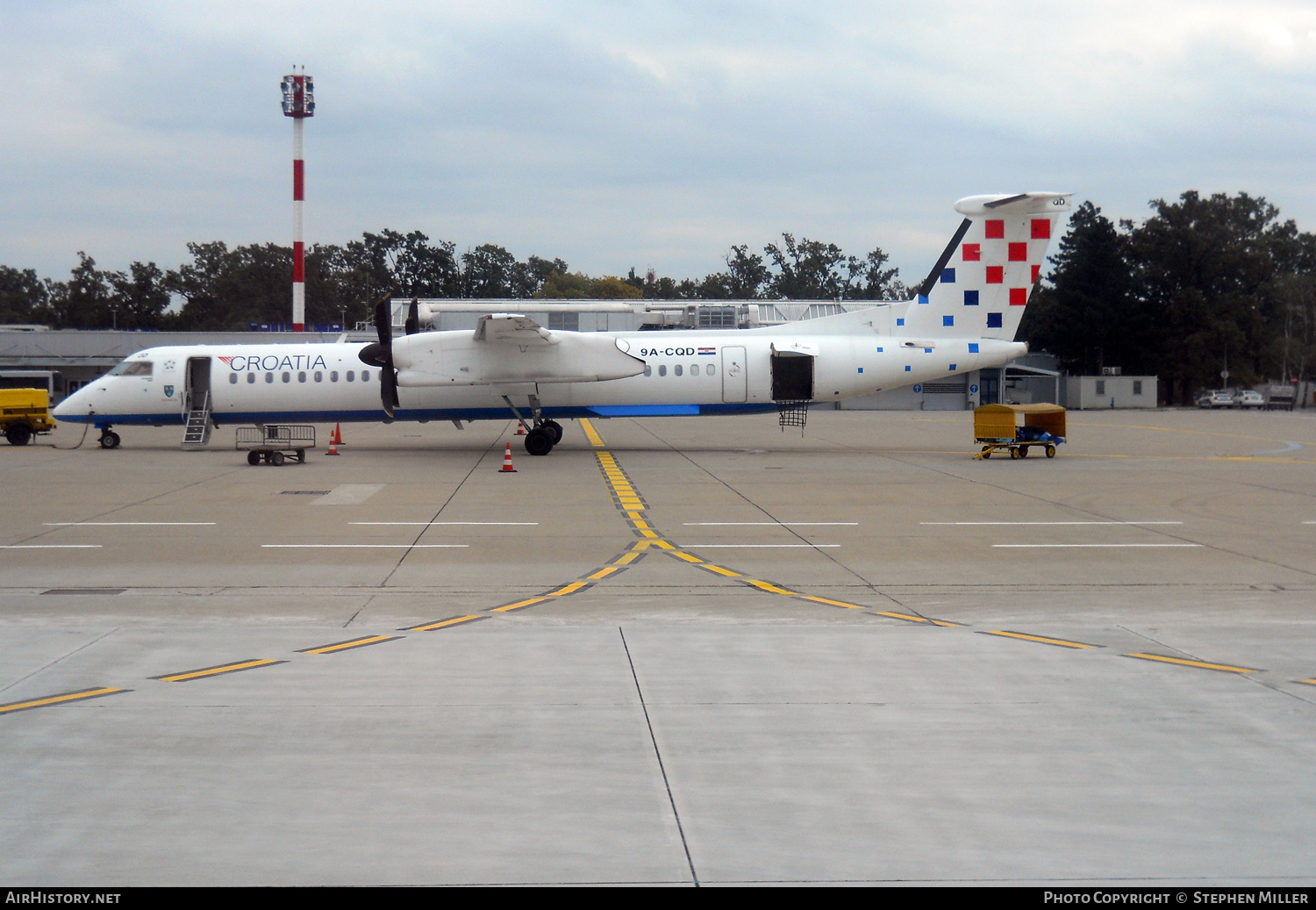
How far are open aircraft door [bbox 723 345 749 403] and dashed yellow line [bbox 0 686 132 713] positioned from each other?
74.3ft

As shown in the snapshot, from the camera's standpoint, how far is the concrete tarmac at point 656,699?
15.3 ft

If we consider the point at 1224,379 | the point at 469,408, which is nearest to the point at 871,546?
the point at 469,408

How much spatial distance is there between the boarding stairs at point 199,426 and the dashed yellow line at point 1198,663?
2617 centimetres

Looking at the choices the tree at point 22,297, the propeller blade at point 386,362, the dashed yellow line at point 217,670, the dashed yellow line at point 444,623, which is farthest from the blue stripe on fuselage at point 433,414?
the tree at point 22,297

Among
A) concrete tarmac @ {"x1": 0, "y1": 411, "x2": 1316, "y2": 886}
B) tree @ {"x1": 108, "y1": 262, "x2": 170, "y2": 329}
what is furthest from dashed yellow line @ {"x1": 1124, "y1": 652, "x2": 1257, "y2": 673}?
tree @ {"x1": 108, "y1": 262, "x2": 170, "y2": 329}

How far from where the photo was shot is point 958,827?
15.9 ft

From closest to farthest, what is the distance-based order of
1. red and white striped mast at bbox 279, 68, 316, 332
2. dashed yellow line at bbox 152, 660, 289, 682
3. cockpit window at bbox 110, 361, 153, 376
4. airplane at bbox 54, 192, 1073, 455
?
dashed yellow line at bbox 152, 660, 289, 682 < airplane at bbox 54, 192, 1073, 455 < cockpit window at bbox 110, 361, 153, 376 < red and white striped mast at bbox 279, 68, 316, 332

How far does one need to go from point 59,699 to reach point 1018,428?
24.6 m

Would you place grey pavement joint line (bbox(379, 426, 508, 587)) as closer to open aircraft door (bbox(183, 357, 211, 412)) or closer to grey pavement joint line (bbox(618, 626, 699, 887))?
grey pavement joint line (bbox(618, 626, 699, 887))

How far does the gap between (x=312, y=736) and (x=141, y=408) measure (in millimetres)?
27053

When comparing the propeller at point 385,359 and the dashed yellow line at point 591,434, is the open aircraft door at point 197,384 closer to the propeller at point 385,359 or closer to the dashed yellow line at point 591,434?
the propeller at point 385,359

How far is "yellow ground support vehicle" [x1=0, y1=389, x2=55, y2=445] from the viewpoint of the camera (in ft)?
107

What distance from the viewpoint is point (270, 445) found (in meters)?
26.7
